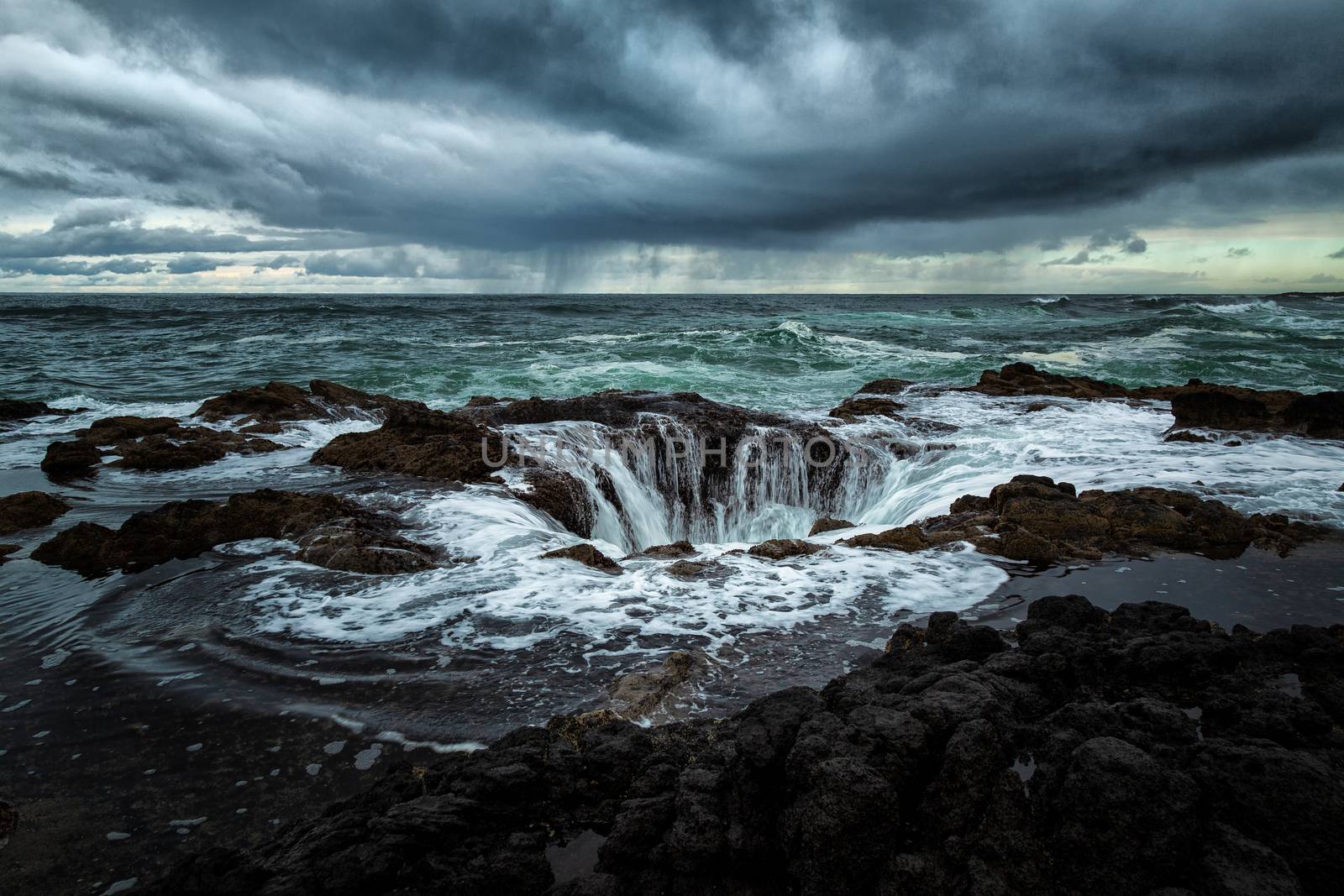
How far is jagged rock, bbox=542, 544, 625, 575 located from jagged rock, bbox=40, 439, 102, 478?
6.56m

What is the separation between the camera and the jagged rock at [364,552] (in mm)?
5031

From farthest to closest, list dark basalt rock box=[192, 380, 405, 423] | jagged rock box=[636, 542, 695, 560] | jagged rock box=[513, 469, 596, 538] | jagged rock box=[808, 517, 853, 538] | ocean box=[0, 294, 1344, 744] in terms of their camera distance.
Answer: dark basalt rock box=[192, 380, 405, 423] < jagged rock box=[513, 469, 596, 538] < jagged rock box=[808, 517, 853, 538] < jagged rock box=[636, 542, 695, 560] < ocean box=[0, 294, 1344, 744]

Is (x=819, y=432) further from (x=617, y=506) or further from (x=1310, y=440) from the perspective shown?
(x=1310, y=440)

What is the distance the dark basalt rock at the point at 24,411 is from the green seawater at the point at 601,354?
7.48 feet

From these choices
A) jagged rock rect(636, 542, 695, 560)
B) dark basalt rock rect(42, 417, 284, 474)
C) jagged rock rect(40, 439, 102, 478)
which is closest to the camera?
jagged rock rect(636, 542, 695, 560)

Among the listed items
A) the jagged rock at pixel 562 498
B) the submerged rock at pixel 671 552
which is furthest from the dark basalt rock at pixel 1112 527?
the jagged rock at pixel 562 498

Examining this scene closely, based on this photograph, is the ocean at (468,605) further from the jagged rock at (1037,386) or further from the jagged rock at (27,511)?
the jagged rock at (1037,386)

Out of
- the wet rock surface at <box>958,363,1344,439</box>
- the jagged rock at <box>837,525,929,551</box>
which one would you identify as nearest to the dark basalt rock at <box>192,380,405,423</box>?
the jagged rock at <box>837,525,929,551</box>

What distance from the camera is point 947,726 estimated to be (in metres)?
2.22

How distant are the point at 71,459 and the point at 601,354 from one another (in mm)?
17515

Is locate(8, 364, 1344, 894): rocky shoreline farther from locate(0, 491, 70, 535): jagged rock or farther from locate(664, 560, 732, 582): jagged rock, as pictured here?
locate(0, 491, 70, 535): jagged rock

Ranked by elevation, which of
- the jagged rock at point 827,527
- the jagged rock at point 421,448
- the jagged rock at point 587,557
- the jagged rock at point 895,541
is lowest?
the jagged rock at point 827,527

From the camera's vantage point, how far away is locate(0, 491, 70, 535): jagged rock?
5855 mm

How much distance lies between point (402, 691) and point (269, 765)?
66cm
